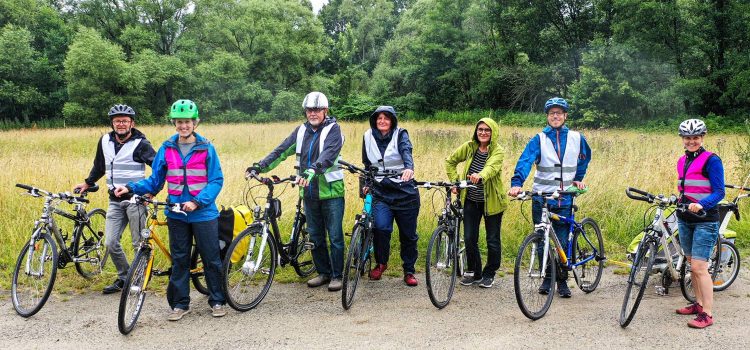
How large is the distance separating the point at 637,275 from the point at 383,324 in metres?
2.19

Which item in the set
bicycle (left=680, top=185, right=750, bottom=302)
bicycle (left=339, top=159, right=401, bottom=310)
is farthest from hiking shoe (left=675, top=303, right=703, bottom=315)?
bicycle (left=339, top=159, right=401, bottom=310)

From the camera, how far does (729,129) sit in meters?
25.7

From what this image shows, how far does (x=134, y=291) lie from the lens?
4.21 meters

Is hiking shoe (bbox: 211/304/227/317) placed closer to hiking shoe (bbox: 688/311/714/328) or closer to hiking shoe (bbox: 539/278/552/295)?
hiking shoe (bbox: 539/278/552/295)

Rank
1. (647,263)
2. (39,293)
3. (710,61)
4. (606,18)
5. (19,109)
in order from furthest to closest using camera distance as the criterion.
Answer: (19,109) → (606,18) → (710,61) → (39,293) → (647,263)

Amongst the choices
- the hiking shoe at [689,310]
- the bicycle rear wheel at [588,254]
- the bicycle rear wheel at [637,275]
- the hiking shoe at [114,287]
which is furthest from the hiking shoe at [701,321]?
the hiking shoe at [114,287]

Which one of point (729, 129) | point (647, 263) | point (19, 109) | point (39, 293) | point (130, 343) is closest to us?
point (130, 343)

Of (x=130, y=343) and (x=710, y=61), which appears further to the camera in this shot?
(x=710, y=61)

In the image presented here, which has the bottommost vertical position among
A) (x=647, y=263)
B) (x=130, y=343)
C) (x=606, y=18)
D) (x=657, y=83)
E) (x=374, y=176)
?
(x=130, y=343)

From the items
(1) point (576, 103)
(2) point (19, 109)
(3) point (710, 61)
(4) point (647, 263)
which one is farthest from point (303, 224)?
(2) point (19, 109)

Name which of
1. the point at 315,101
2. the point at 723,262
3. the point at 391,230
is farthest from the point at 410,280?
the point at 723,262

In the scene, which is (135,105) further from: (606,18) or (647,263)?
(647,263)

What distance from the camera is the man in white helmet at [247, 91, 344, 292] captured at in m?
5.20

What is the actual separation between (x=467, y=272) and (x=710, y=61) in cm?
3264
